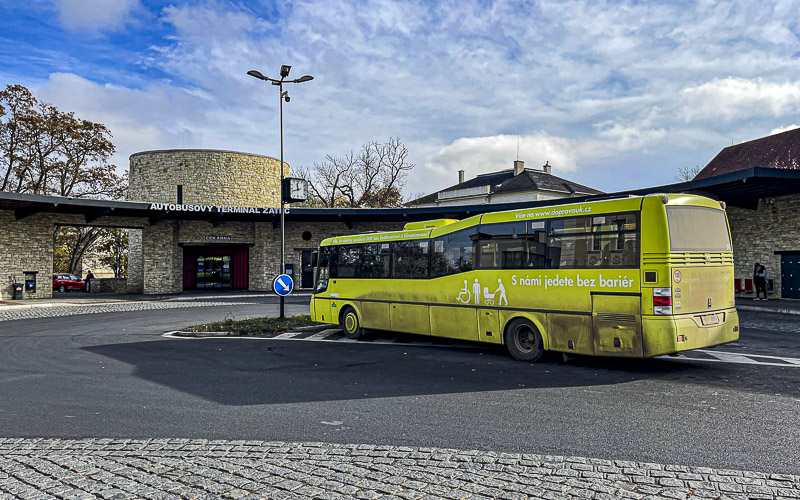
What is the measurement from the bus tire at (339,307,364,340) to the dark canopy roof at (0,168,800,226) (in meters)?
6.88

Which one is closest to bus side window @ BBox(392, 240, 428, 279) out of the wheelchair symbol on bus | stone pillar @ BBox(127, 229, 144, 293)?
the wheelchair symbol on bus

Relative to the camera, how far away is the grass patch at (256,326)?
52.3 feet

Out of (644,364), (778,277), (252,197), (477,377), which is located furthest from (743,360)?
(252,197)

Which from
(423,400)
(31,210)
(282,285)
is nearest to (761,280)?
(282,285)

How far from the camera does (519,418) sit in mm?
6668

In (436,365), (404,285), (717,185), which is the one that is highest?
(717,185)

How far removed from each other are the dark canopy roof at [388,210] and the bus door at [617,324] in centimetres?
802

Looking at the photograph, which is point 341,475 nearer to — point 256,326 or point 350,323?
point 350,323

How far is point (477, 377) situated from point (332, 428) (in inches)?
137

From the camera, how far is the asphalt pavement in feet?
19.1

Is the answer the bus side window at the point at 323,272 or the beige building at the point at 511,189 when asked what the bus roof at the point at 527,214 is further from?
the beige building at the point at 511,189

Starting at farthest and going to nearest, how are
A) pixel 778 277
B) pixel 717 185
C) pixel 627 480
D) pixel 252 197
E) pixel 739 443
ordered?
1. pixel 252 197
2. pixel 778 277
3. pixel 717 185
4. pixel 739 443
5. pixel 627 480

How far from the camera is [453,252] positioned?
12.4m

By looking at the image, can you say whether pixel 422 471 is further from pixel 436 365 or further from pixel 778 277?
pixel 778 277
